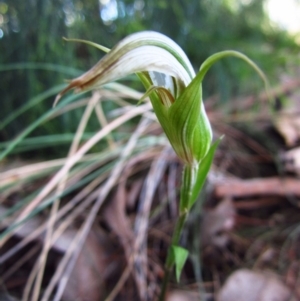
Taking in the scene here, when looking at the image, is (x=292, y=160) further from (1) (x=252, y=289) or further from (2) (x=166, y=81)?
(2) (x=166, y=81)

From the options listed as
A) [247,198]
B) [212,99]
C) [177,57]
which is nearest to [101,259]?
[247,198]

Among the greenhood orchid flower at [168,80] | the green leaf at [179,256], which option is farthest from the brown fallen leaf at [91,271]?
the greenhood orchid flower at [168,80]

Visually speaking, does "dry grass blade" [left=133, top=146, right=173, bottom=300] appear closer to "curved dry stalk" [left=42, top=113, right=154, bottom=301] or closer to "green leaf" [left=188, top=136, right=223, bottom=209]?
"curved dry stalk" [left=42, top=113, right=154, bottom=301]

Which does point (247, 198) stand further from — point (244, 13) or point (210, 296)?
point (244, 13)

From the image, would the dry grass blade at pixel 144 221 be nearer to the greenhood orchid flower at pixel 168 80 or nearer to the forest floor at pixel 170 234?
the forest floor at pixel 170 234

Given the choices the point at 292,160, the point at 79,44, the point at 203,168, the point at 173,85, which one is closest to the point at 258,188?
the point at 292,160
